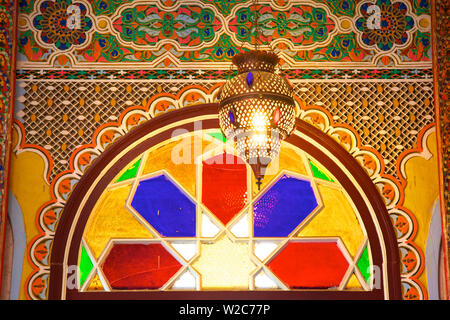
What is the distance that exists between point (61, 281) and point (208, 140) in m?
1.46

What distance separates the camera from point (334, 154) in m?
4.88

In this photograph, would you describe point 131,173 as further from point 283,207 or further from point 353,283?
point 353,283

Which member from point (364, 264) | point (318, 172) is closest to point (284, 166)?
point (318, 172)

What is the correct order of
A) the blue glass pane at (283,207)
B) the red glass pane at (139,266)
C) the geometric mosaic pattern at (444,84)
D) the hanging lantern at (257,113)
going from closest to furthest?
1. the hanging lantern at (257,113)
2. the geometric mosaic pattern at (444,84)
3. the red glass pane at (139,266)
4. the blue glass pane at (283,207)

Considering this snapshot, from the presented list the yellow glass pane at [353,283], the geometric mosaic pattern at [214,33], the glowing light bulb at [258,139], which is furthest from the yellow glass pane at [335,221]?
the glowing light bulb at [258,139]

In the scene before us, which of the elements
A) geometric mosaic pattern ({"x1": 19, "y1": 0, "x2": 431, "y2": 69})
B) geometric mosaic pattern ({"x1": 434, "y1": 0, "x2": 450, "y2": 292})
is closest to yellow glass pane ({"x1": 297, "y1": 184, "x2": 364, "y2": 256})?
geometric mosaic pattern ({"x1": 434, "y1": 0, "x2": 450, "y2": 292})

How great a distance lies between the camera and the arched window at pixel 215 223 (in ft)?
15.6

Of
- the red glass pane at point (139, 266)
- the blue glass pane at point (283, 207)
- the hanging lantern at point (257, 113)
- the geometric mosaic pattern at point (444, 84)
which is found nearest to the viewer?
the hanging lantern at point (257, 113)

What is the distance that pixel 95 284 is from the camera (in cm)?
484

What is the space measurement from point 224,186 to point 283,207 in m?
0.46

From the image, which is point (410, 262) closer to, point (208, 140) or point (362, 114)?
point (362, 114)

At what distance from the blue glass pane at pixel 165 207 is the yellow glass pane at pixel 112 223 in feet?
0.27

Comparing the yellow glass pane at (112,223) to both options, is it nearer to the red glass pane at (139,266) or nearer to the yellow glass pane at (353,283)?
the red glass pane at (139,266)

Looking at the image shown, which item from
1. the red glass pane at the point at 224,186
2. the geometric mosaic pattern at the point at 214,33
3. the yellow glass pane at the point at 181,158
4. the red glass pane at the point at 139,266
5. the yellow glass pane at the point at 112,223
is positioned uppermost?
the geometric mosaic pattern at the point at 214,33
